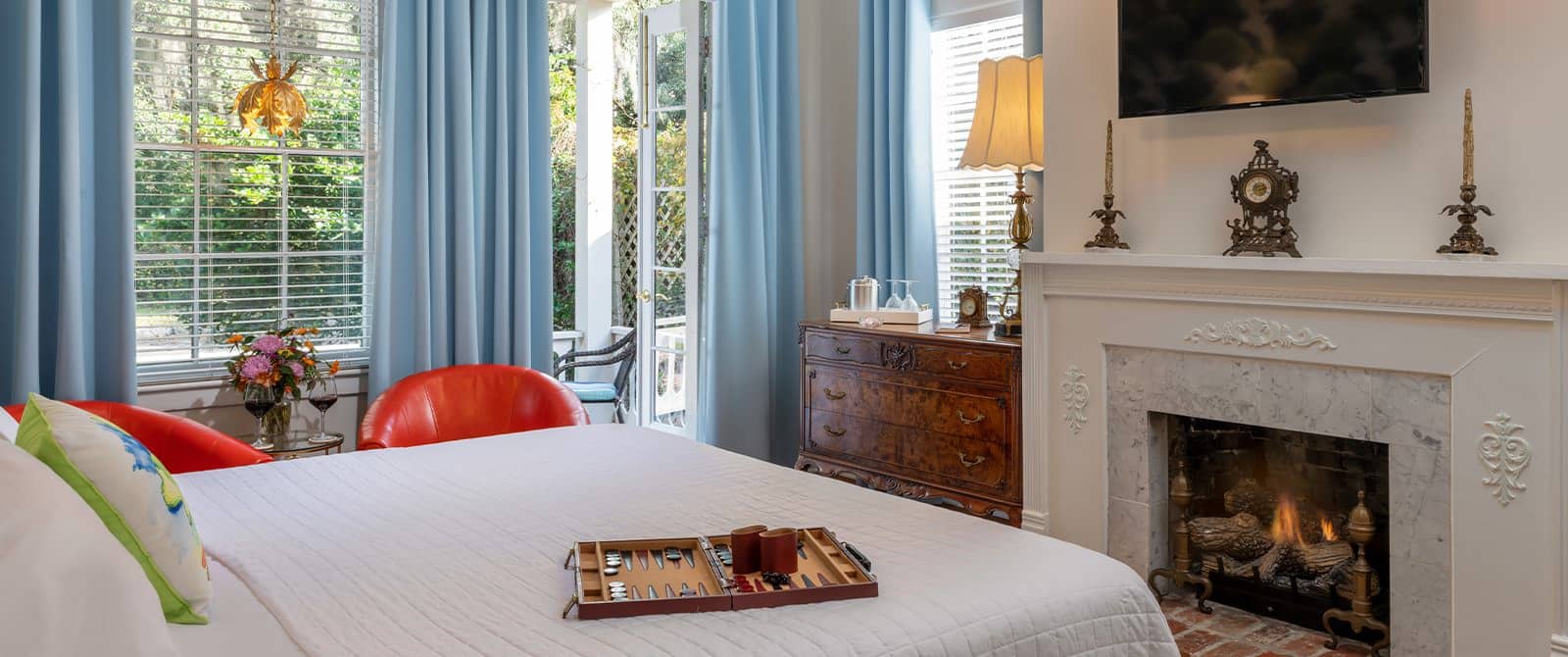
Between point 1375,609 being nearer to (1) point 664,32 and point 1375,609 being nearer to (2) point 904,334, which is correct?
(2) point 904,334

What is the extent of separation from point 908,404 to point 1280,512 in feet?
4.50

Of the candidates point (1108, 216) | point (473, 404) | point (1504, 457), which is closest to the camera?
point (1504, 457)

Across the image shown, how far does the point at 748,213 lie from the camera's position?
5.27m

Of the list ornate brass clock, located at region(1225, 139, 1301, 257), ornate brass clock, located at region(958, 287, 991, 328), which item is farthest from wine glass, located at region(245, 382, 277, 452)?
ornate brass clock, located at region(1225, 139, 1301, 257)

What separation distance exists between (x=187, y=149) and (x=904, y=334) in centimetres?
279

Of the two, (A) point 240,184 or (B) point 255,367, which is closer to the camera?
(B) point 255,367

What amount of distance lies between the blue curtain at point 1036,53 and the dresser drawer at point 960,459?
82 cm

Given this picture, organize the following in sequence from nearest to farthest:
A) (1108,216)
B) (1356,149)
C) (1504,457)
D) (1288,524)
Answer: (1504,457) → (1356,149) → (1288,524) → (1108,216)

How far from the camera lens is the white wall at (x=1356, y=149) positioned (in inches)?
114

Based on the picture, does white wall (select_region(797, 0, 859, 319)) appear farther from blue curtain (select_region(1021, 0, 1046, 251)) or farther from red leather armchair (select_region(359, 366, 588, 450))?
red leather armchair (select_region(359, 366, 588, 450))

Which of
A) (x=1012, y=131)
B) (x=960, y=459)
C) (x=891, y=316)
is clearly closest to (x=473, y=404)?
(x=891, y=316)

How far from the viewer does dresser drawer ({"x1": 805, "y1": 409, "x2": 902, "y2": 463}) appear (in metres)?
4.49

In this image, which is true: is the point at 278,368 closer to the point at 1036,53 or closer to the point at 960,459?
the point at 960,459

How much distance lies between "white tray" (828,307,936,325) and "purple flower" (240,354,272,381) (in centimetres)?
220
